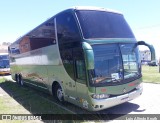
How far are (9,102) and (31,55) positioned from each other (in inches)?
126

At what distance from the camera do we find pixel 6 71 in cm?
2992

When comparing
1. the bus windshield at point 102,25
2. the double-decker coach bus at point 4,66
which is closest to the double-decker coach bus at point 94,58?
the bus windshield at point 102,25

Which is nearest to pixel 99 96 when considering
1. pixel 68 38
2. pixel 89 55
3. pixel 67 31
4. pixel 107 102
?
pixel 107 102

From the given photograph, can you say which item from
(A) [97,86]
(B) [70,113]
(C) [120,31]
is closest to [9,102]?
(B) [70,113]

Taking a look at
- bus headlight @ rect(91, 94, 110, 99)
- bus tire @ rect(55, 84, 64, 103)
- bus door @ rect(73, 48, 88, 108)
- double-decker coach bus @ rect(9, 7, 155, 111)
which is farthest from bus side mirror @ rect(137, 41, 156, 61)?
bus tire @ rect(55, 84, 64, 103)

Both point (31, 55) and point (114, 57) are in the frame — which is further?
point (31, 55)

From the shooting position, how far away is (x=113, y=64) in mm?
7348

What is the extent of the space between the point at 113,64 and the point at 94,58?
797 mm

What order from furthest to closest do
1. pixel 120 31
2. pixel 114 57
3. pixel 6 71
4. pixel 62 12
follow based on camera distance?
pixel 6 71, pixel 62 12, pixel 120 31, pixel 114 57

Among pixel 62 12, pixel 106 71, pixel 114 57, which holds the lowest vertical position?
pixel 106 71

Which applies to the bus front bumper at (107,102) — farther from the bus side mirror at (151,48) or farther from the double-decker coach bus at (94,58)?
the bus side mirror at (151,48)

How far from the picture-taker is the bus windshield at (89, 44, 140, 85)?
7.01 metres

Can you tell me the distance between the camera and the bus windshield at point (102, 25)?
735 cm

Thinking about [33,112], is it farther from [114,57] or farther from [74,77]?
[114,57]
